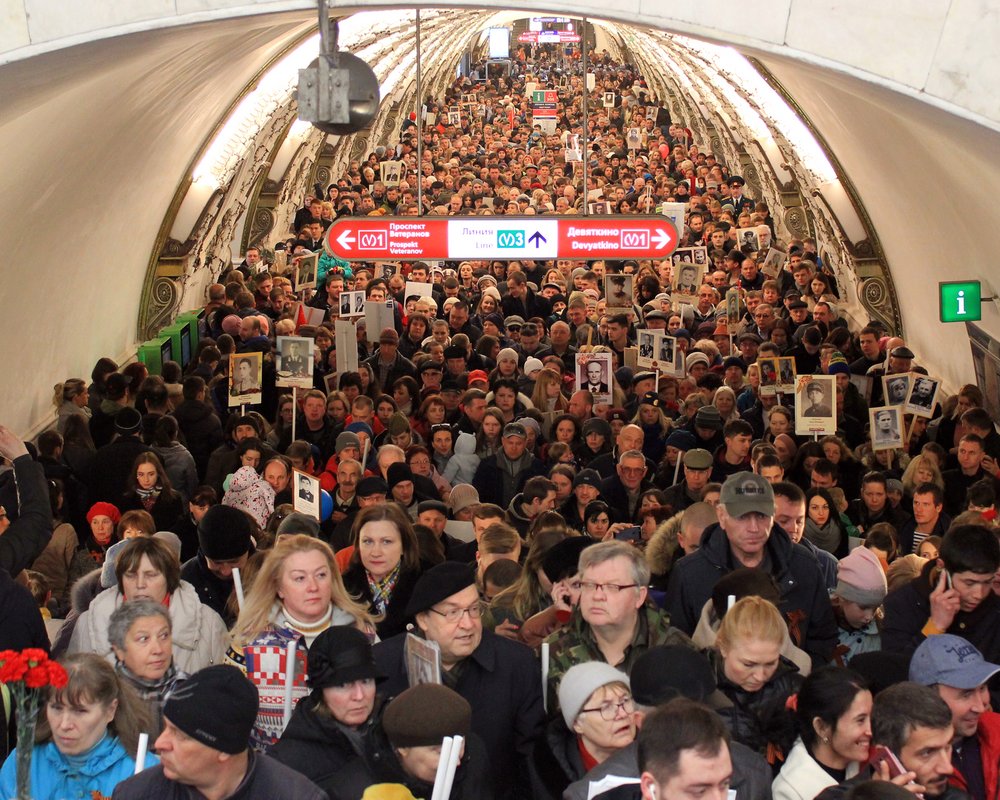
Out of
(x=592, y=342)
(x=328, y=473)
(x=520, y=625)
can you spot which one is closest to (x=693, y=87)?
(x=592, y=342)

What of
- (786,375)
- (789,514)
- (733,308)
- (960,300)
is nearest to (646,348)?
(786,375)


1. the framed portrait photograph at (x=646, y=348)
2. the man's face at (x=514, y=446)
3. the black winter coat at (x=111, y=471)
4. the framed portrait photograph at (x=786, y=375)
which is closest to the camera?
the black winter coat at (x=111, y=471)

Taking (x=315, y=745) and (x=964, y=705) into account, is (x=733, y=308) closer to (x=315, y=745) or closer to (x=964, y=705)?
(x=964, y=705)

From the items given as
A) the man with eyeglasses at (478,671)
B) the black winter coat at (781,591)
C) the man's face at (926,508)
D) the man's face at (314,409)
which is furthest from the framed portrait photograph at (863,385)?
the man with eyeglasses at (478,671)

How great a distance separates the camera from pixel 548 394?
47.2 ft

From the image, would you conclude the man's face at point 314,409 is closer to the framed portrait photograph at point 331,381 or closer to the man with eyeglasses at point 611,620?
the framed portrait photograph at point 331,381

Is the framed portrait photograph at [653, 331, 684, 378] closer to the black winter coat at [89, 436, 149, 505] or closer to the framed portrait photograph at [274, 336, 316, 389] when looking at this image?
the framed portrait photograph at [274, 336, 316, 389]

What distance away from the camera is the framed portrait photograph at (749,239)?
22.0m

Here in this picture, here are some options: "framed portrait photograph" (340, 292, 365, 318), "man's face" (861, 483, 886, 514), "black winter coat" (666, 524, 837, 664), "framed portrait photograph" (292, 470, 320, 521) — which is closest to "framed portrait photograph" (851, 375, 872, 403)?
"man's face" (861, 483, 886, 514)

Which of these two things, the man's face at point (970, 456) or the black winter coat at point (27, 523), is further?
the man's face at point (970, 456)

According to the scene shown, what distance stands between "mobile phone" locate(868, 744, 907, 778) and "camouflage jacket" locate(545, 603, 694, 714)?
41.1 inches

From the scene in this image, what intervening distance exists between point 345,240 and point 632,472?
3.78 metres

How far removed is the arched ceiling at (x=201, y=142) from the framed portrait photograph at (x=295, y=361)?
2.39 metres

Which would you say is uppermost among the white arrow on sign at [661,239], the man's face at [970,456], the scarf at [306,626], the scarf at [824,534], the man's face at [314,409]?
the white arrow on sign at [661,239]
